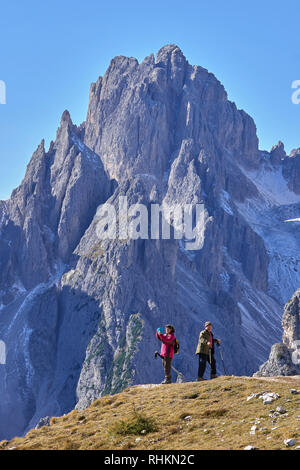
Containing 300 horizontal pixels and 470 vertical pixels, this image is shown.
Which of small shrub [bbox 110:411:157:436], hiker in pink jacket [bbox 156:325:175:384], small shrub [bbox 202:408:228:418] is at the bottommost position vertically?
small shrub [bbox 110:411:157:436]

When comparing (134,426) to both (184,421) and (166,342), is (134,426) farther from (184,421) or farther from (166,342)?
(166,342)

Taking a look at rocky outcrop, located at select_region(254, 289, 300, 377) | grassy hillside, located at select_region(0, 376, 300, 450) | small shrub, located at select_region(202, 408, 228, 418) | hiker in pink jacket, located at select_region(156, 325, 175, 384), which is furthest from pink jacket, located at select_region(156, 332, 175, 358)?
rocky outcrop, located at select_region(254, 289, 300, 377)

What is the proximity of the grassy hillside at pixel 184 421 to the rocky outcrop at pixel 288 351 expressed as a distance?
173 feet

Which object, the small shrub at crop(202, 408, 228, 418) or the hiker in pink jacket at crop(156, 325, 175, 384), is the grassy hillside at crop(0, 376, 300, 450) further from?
the hiker in pink jacket at crop(156, 325, 175, 384)

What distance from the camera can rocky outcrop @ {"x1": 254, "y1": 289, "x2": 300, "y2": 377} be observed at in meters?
91.3

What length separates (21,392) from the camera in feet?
636

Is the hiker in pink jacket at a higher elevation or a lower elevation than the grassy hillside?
higher

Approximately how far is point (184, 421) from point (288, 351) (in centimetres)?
6953

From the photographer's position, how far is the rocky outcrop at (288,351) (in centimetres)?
9131

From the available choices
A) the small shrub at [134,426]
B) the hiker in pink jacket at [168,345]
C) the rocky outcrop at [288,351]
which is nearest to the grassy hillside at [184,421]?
the small shrub at [134,426]

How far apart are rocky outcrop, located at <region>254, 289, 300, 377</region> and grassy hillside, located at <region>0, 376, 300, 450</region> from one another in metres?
52.8
